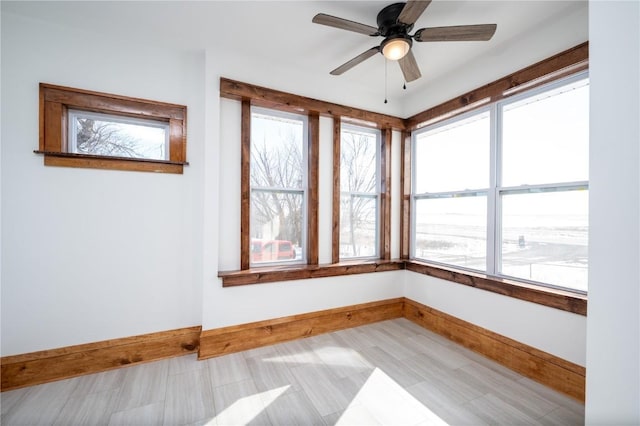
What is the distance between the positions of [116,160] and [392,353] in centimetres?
312

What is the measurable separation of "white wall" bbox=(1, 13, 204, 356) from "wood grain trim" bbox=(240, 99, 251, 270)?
16.0 inches

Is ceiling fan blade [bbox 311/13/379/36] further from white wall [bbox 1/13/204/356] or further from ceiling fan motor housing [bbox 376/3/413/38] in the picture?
white wall [bbox 1/13/204/356]

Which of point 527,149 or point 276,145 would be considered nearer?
point 527,149

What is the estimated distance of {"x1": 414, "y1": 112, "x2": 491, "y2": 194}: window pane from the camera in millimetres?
2787

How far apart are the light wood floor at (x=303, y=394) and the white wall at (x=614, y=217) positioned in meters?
1.01

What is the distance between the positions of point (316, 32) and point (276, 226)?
1917mm

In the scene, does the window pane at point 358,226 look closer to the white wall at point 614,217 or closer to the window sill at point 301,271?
the window sill at point 301,271

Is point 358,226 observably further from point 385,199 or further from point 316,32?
point 316,32

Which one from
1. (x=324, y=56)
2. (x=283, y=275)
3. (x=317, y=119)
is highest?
(x=324, y=56)

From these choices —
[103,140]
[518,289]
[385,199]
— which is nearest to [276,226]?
[385,199]

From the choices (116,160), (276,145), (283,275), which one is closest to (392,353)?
(283,275)

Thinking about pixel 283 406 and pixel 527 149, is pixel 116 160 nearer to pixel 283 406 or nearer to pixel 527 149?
pixel 283 406

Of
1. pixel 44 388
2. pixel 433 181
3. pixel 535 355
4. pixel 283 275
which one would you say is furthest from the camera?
pixel 433 181

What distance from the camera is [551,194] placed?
7.27 ft
